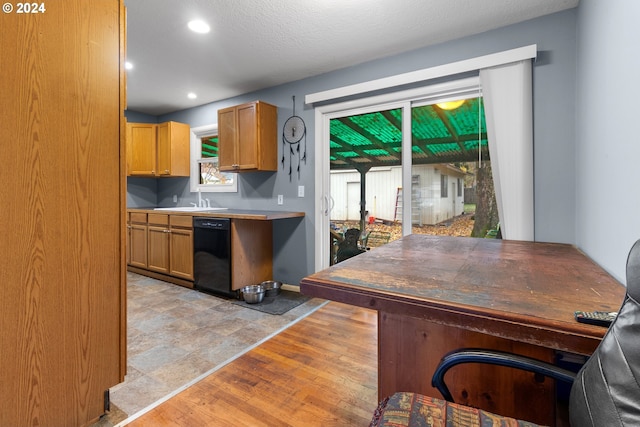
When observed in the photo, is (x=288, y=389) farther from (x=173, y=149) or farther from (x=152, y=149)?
(x=152, y=149)

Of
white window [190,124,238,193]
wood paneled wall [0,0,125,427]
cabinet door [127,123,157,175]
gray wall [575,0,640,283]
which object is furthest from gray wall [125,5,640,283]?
cabinet door [127,123,157,175]

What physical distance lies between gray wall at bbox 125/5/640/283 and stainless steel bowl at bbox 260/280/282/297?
0.74 ft

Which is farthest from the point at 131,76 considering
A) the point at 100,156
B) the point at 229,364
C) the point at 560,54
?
the point at 560,54

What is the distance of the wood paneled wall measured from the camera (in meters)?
1.16

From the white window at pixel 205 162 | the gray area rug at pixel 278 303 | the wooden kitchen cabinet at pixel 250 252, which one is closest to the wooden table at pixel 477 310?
the gray area rug at pixel 278 303

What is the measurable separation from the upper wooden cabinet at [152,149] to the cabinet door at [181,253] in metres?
1.31

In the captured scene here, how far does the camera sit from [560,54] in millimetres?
2205

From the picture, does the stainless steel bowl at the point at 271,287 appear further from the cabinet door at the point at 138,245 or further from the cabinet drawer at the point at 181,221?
the cabinet door at the point at 138,245

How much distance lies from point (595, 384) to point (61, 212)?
1.83 metres

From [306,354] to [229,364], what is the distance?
51 centimetres

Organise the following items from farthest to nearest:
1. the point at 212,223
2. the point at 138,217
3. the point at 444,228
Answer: the point at 138,217
the point at 212,223
the point at 444,228

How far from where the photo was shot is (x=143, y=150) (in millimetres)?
4582

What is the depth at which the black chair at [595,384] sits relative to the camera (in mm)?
543

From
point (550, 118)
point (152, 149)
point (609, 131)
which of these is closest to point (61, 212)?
point (609, 131)
